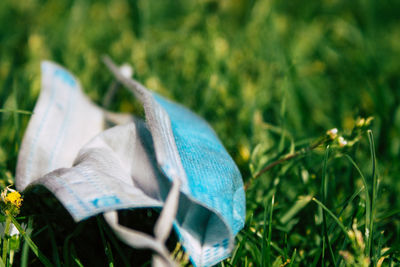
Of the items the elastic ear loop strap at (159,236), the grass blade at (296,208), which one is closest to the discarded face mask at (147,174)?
the elastic ear loop strap at (159,236)

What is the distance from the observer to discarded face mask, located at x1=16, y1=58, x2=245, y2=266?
2.87 feet

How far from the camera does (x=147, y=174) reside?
102cm

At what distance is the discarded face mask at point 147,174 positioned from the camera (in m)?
0.88

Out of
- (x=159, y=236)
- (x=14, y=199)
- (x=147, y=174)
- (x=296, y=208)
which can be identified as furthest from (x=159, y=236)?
(x=296, y=208)

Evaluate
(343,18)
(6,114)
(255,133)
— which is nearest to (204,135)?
(255,133)

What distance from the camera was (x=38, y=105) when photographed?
4.03ft

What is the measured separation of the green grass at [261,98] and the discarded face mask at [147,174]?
10cm

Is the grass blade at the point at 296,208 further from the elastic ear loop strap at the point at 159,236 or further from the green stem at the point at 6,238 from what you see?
the green stem at the point at 6,238

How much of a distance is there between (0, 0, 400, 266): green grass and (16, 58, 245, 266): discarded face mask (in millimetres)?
101

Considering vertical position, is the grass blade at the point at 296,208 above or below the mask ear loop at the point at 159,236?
below

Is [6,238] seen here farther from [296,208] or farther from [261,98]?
[261,98]

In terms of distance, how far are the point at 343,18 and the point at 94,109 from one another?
187cm

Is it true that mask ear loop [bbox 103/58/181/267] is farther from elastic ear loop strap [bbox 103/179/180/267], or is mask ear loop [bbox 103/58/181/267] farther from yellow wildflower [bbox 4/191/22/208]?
yellow wildflower [bbox 4/191/22/208]

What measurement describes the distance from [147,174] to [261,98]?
1.02 metres
